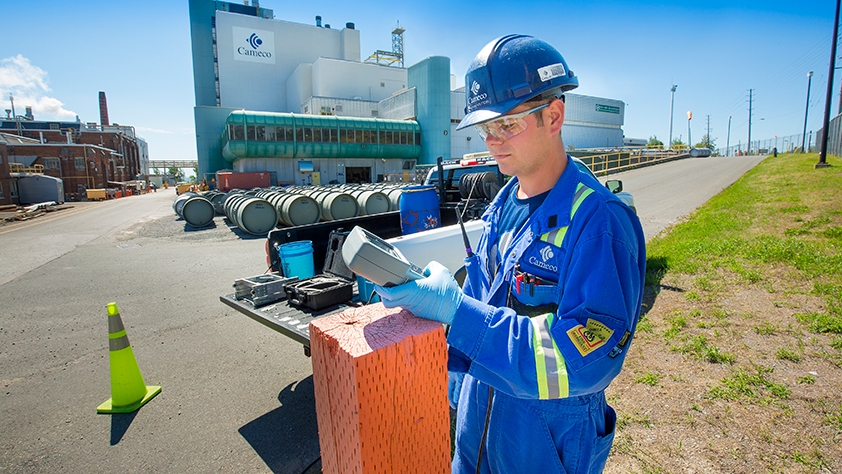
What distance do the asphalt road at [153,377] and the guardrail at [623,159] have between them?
74.2 ft

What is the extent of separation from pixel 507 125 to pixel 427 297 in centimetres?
66

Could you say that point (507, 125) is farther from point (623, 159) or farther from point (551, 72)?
point (623, 159)

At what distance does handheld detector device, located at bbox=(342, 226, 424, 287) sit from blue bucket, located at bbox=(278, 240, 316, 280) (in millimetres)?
3520

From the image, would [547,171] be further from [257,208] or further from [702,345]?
[257,208]

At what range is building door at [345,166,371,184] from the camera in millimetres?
44469

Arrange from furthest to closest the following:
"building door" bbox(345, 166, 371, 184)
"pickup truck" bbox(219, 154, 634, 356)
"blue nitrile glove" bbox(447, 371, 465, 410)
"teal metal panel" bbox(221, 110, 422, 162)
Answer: "building door" bbox(345, 166, 371, 184)
"teal metal panel" bbox(221, 110, 422, 162)
"pickup truck" bbox(219, 154, 634, 356)
"blue nitrile glove" bbox(447, 371, 465, 410)

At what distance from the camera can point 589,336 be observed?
1130mm

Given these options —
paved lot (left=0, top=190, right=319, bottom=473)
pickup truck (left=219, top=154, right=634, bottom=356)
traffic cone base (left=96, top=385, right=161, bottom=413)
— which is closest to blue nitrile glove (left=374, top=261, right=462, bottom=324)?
pickup truck (left=219, top=154, right=634, bottom=356)

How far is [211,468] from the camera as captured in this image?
295cm

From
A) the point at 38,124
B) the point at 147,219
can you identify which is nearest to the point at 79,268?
the point at 147,219

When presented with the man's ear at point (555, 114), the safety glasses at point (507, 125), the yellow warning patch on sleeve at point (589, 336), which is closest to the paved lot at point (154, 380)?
the yellow warning patch on sleeve at point (589, 336)

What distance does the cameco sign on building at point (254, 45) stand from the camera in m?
56.0

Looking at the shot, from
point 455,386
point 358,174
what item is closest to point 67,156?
point 358,174

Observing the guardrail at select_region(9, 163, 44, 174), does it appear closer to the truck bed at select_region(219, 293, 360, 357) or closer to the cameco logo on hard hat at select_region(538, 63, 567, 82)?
the truck bed at select_region(219, 293, 360, 357)
